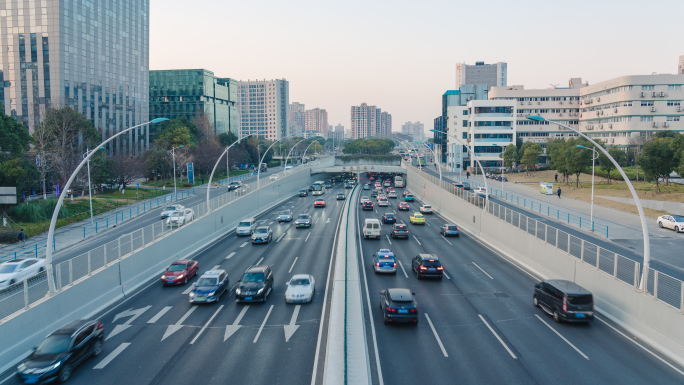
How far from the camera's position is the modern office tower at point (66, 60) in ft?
297

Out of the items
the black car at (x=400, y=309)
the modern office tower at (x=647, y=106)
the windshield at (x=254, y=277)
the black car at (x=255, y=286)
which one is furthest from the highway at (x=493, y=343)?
the modern office tower at (x=647, y=106)

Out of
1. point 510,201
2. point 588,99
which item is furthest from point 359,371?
point 588,99

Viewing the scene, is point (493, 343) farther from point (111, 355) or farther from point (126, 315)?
point (126, 315)

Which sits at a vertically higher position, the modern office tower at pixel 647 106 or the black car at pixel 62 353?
the modern office tower at pixel 647 106

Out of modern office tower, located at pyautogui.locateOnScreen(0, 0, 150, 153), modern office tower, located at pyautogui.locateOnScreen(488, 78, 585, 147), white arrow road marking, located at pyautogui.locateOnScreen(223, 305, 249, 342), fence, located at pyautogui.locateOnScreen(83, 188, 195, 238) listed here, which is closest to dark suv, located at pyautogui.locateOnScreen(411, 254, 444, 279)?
white arrow road marking, located at pyautogui.locateOnScreen(223, 305, 249, 342)

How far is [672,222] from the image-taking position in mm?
40969

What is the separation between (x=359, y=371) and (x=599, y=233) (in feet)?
113

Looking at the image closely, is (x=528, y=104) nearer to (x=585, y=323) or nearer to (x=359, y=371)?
(x=585, y=323)

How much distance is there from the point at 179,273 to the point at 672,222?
41.8 metres

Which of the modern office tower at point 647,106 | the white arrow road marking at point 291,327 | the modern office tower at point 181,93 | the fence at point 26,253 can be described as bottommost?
the fence at point 26,253

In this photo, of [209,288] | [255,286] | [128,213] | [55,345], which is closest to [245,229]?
[209,288]

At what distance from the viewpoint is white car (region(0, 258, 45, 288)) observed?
2467cm

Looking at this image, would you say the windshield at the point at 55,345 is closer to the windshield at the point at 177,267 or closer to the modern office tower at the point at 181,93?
the windshield at the point at 177,267

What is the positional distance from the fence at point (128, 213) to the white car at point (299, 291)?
93.9 feet
